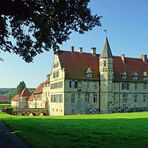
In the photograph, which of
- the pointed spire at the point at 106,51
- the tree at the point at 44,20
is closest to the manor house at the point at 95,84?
the pointed spire at the point at 106,51

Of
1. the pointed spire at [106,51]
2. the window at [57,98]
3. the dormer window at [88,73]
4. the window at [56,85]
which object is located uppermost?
the pointed spire at [106,51]

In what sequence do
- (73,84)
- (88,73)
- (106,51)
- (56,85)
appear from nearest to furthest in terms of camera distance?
1. (73,84)
2. (88,73)
3. (106,51)
4. (56,85)

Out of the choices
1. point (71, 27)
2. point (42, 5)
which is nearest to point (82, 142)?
point (71, 27)

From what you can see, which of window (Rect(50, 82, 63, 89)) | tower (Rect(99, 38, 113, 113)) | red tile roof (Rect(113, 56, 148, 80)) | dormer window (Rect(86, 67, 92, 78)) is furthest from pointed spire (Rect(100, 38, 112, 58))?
window (Rect(50, 82, 63, 89))

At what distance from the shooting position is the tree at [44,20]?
58.5ft

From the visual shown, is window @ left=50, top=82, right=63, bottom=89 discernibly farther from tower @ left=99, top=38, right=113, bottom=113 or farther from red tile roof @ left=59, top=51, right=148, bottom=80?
tower @ left=99, top=38, right=113, bottom=113

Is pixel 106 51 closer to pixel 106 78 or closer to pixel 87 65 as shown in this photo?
pixel 87 65

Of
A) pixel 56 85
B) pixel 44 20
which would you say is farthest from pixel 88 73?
pixel 44 20

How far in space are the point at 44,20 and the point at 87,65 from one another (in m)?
56.4

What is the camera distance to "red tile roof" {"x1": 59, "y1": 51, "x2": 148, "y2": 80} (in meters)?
72.4

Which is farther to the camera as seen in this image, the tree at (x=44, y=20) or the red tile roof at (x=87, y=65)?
the red tile roof at (x=87, y=65)

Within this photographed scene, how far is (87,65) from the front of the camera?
74812 millimetres

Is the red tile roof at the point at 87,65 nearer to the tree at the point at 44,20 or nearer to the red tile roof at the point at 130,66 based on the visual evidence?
the red tile roof at the point at 130,66

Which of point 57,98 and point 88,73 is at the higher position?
point 88,73
